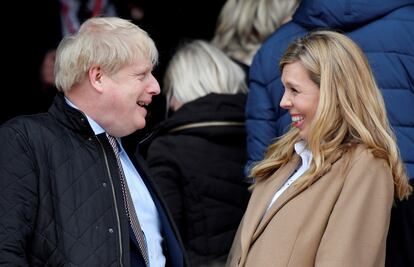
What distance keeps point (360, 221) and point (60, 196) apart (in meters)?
0.95

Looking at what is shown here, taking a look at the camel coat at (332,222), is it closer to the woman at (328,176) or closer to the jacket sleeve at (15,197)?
the woman at (328,176)

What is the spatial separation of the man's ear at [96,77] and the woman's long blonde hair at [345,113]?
2.28 ft

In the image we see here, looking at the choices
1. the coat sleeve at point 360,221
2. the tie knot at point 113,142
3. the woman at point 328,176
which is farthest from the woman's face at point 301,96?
the tie knot at point 113,142

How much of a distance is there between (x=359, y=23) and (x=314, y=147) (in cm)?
76

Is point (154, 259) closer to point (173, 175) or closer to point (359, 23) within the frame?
point (173, 175)

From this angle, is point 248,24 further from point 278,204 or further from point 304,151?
point 278,204

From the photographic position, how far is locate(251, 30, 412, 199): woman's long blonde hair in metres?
3.41

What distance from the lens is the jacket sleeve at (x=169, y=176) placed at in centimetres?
431

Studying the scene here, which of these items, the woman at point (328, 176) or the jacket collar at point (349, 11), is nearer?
the woman at point (328, 176)

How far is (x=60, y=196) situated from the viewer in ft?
10.8

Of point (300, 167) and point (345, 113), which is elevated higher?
point (345, 113)

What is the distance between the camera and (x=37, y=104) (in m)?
5.72

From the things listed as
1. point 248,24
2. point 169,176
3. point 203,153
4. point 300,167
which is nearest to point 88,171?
point 300,167

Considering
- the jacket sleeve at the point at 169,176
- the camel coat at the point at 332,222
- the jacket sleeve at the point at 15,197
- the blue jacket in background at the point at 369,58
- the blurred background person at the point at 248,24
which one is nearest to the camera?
the jacket sleeve at the point at 15,197
